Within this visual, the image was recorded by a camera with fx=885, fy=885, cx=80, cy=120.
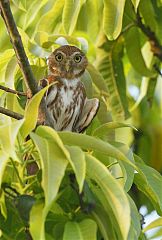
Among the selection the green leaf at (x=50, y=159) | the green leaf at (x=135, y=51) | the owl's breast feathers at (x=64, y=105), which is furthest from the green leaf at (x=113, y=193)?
the green leaf at (x=135, y=51)

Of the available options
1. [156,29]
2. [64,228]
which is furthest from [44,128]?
[156,29]

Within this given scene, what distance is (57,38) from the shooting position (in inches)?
155

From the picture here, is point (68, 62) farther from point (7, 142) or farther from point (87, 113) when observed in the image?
point (7, 142)

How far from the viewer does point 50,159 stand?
2.68m

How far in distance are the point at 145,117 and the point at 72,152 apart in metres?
3.16

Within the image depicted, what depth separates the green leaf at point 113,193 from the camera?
2.70 m

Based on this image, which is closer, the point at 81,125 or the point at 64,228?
the point at 64,228

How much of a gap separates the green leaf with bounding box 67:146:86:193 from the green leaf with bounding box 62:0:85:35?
1.34 metres

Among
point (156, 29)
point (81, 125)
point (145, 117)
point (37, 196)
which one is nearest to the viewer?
point (37, 196)

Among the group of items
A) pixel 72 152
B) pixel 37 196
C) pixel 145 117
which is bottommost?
pixel 145 117

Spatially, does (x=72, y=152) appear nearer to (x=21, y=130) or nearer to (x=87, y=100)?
(x=21, y=130)

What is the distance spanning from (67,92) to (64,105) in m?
0.10

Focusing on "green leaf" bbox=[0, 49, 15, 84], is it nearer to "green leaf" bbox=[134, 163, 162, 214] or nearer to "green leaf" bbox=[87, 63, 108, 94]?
"green leaf" bbox=[87, 63, 108, 94]

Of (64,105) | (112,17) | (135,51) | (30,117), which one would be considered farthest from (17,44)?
(135,51)
